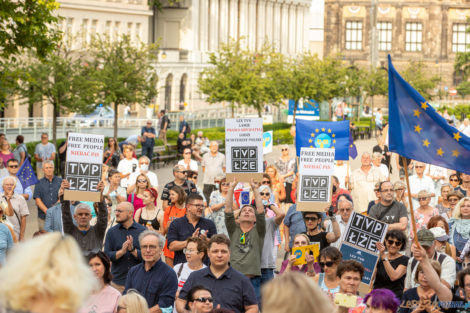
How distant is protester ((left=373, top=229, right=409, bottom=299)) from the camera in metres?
9.65

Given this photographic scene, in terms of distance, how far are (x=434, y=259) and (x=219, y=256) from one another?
92.4 inches

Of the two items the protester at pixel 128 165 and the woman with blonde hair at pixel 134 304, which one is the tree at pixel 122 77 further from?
the woman with blonde hair at pixel 134 304

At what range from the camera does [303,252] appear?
9.74 meters

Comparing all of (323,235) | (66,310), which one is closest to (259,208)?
(323,235)

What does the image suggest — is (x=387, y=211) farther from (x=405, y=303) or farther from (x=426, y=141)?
(x=405, y=303)

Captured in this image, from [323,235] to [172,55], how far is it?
64421mm

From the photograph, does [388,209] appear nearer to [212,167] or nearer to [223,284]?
[223,284]

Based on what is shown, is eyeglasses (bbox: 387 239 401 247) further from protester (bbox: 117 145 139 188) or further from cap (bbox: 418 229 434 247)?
protester (bbox: 117 145 139 188)

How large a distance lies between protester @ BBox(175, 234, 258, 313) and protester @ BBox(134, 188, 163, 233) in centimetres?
438

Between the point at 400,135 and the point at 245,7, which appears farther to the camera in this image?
the point at 245,7

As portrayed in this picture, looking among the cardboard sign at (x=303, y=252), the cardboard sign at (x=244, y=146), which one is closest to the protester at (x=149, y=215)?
the cardboard sign at (x=244, y=146)

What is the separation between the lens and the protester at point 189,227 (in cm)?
1114

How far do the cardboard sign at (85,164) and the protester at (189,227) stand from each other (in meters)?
1.52

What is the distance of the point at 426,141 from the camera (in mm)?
10664
